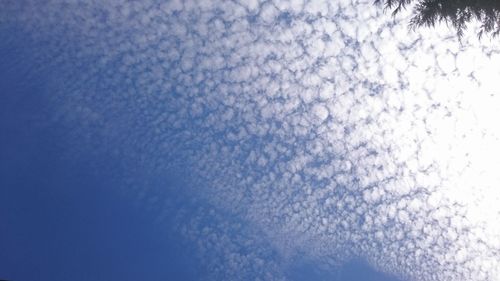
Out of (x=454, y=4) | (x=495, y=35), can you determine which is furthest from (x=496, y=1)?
(x=495, y=35)

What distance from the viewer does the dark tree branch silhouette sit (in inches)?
297

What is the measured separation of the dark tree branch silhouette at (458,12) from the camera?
7.54 m

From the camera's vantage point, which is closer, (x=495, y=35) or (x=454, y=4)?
(x=454, y=4)

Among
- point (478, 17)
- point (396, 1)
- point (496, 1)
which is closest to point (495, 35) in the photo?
point (478, 17)

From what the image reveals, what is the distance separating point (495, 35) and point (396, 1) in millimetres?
1923

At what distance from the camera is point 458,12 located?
8.01 meters

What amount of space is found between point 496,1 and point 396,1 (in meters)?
1.68

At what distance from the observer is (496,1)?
7254mm

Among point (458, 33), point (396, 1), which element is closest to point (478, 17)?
point (458, 33)

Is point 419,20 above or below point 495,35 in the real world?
below

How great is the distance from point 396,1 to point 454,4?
104 cm

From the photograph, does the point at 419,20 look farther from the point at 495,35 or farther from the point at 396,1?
the point at 495,35

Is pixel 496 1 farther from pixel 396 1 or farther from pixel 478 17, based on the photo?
pixel 396 1

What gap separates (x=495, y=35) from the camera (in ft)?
27.1
